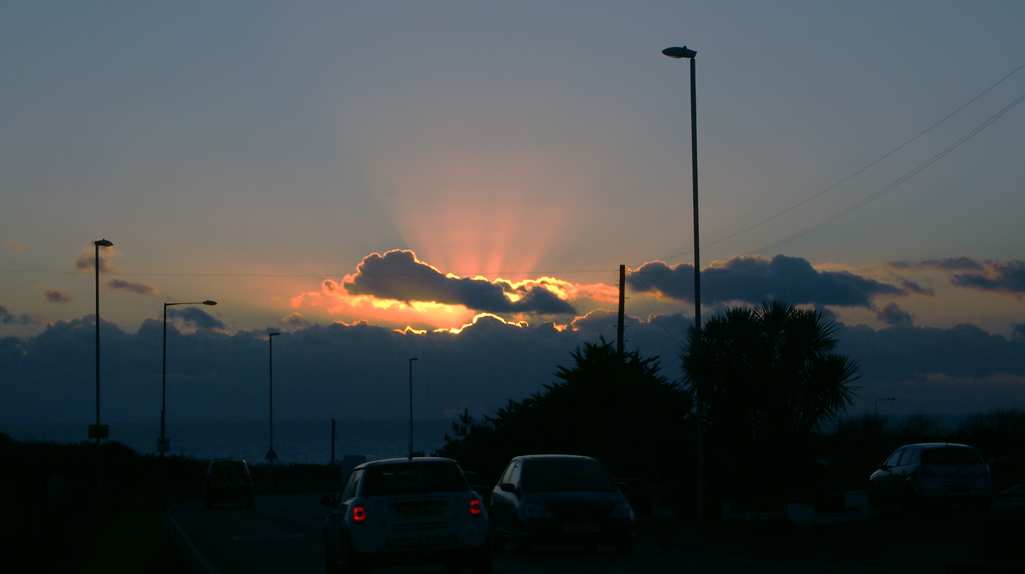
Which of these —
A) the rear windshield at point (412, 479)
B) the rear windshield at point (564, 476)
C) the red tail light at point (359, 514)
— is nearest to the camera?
the red tail light at point (359, 514)

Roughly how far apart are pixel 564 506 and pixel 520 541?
3.36 ft

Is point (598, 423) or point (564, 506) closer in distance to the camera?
point (564, 506)

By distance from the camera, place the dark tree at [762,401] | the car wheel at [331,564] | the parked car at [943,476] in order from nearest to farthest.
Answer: the car wheel at [331,564], the parked car at [943,476], the dark tree at [762,401]

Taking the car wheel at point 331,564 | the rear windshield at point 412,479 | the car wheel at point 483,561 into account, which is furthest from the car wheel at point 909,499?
the car wheel at point 331,564

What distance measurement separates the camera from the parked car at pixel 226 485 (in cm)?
3716

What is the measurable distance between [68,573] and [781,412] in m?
21.3

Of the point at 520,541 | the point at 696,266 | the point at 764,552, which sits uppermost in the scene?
the point at 696,266

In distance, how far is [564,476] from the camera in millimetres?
16359

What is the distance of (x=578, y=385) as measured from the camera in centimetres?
4572

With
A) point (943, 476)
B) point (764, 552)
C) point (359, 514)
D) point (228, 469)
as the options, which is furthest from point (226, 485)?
point (359, 514)

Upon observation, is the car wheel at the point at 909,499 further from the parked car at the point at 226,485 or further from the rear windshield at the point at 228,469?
the rear windshield at the point at 228,469

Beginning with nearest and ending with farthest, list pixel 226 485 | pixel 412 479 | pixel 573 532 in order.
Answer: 1. pixel 412 479
2. pixel 573 532
3. pixel 226 485

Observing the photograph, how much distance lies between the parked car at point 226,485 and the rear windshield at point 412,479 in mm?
26645

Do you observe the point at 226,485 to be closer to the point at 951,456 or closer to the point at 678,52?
the point at 678,52
